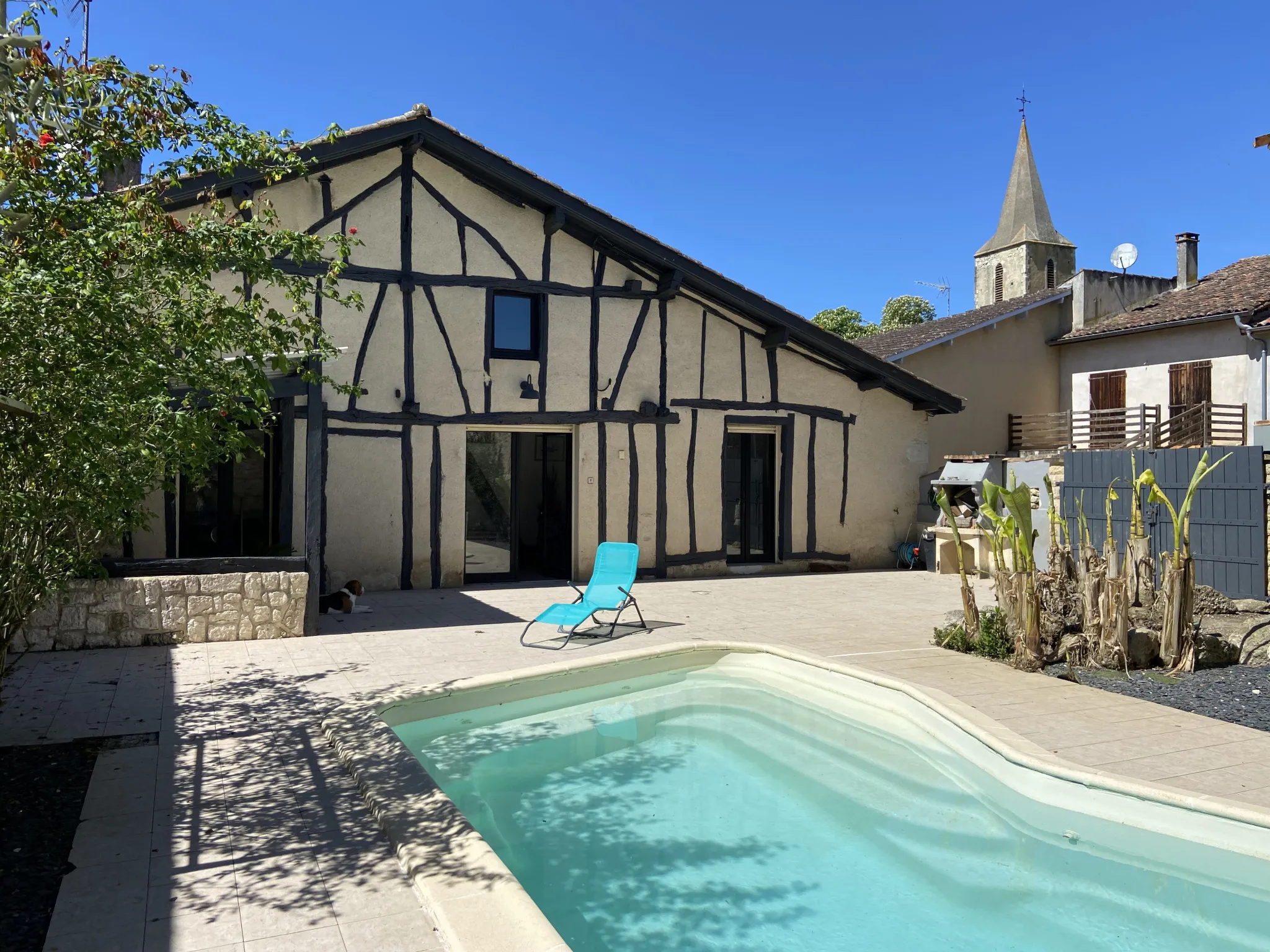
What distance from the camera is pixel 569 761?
5656 mm

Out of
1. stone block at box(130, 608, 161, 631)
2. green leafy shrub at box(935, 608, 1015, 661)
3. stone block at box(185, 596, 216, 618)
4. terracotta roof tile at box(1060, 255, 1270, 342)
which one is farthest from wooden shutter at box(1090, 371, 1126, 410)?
stone block at box(130, 608, 161, 631)

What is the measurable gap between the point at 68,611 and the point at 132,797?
4.13 meters

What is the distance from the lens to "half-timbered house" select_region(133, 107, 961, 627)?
36.8ft

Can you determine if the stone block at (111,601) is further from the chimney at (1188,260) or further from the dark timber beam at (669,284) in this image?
the chimney at (1188,260)

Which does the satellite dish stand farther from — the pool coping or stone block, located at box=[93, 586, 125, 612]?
stone block, located at box=[93, 586, 125, 612]

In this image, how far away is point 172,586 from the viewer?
25.7 feet

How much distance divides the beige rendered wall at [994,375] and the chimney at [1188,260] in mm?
3287

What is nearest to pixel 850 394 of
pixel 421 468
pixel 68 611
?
pixel 421 468

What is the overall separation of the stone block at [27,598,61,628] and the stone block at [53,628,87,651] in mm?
102

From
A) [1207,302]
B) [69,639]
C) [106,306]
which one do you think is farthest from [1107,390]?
[106,306]

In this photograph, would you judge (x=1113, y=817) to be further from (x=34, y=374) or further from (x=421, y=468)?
(x=421, y=468)

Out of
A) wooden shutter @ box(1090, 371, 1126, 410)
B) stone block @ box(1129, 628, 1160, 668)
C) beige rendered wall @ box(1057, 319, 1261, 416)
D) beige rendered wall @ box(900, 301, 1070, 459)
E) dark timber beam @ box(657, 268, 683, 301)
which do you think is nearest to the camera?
stone block @ box(1129, 628, 1160, 668)

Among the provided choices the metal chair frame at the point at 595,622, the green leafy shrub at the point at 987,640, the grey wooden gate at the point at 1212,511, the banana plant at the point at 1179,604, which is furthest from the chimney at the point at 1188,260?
the metal chair frame at the point at 595,622

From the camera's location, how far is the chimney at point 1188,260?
23453mm
